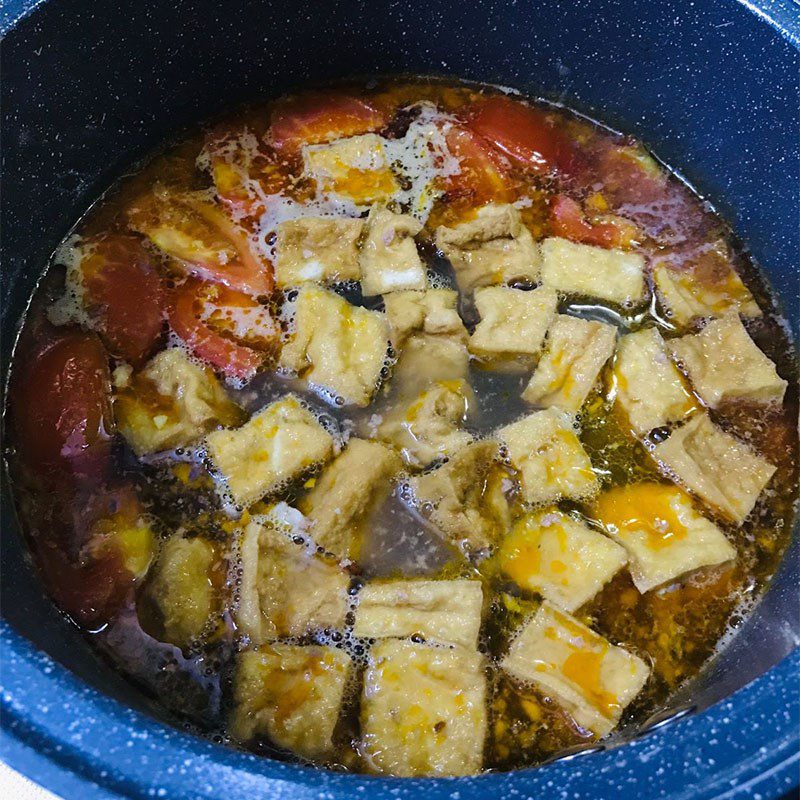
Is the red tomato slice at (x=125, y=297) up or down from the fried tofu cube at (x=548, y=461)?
up

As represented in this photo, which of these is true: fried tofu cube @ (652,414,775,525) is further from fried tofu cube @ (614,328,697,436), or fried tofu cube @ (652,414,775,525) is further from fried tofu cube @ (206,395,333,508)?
fried tofu cube @ (206,395,333,508)

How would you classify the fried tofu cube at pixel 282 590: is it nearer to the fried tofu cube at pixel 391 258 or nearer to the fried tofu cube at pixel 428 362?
the fried tofu cube at pixel 428 362

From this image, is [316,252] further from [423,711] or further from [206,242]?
[423,711]

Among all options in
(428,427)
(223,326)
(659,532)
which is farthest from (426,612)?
(223,326)

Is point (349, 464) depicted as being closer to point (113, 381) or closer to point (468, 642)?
point (468, 642)

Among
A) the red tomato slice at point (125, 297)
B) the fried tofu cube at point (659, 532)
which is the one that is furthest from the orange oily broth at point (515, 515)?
the red tomato slice at point (125, 297)

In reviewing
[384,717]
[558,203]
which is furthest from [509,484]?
[558,203]

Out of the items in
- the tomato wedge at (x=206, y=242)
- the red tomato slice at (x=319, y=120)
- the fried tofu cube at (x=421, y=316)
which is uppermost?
the red tomato slice at (x=319, y=120)
